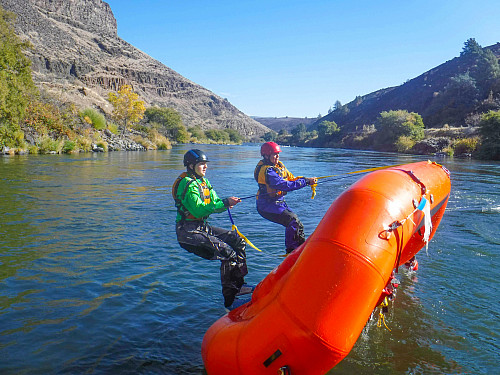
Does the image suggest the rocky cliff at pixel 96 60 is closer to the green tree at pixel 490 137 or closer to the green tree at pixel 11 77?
the green tree at pixel 11 77

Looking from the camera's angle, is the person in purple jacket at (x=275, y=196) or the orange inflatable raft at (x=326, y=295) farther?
the person in purple jacket at (x=275, y=196)

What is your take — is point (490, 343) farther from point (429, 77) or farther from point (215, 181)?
point (429, 77)

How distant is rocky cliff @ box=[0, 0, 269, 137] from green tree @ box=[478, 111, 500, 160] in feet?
208

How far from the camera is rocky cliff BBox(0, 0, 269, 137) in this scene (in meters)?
115

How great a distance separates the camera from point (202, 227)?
17.2 ft

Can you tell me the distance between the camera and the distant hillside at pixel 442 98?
72.2 meters

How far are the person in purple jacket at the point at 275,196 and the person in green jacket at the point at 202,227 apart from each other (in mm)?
1897

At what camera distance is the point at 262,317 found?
3465mm

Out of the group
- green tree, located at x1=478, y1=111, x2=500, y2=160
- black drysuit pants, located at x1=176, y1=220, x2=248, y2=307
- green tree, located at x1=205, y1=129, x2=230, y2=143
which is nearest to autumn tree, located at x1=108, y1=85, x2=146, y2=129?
green tree, located at x1=478, y1=111, x2=500, y2=160

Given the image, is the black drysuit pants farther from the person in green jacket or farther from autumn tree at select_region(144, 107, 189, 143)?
autumn tree at select_region(144, 107, 189, 143)

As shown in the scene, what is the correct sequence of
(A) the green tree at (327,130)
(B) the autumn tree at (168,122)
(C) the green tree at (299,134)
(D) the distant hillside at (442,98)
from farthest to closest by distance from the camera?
(C) the green tree at (299,134) → (A) the green tree at (327,130) → (B) the autumn tree at (168,122) → (D) the distant hillside at (442,98)

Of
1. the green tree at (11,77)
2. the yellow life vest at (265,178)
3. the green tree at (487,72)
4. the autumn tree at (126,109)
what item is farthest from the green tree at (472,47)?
the yellow life vest at (265,178)

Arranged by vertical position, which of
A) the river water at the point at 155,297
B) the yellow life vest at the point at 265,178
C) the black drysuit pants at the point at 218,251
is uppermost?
the yellow life vest at the point at 265,178

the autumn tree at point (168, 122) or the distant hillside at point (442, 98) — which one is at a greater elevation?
the distant hillside at point (442, 98)
